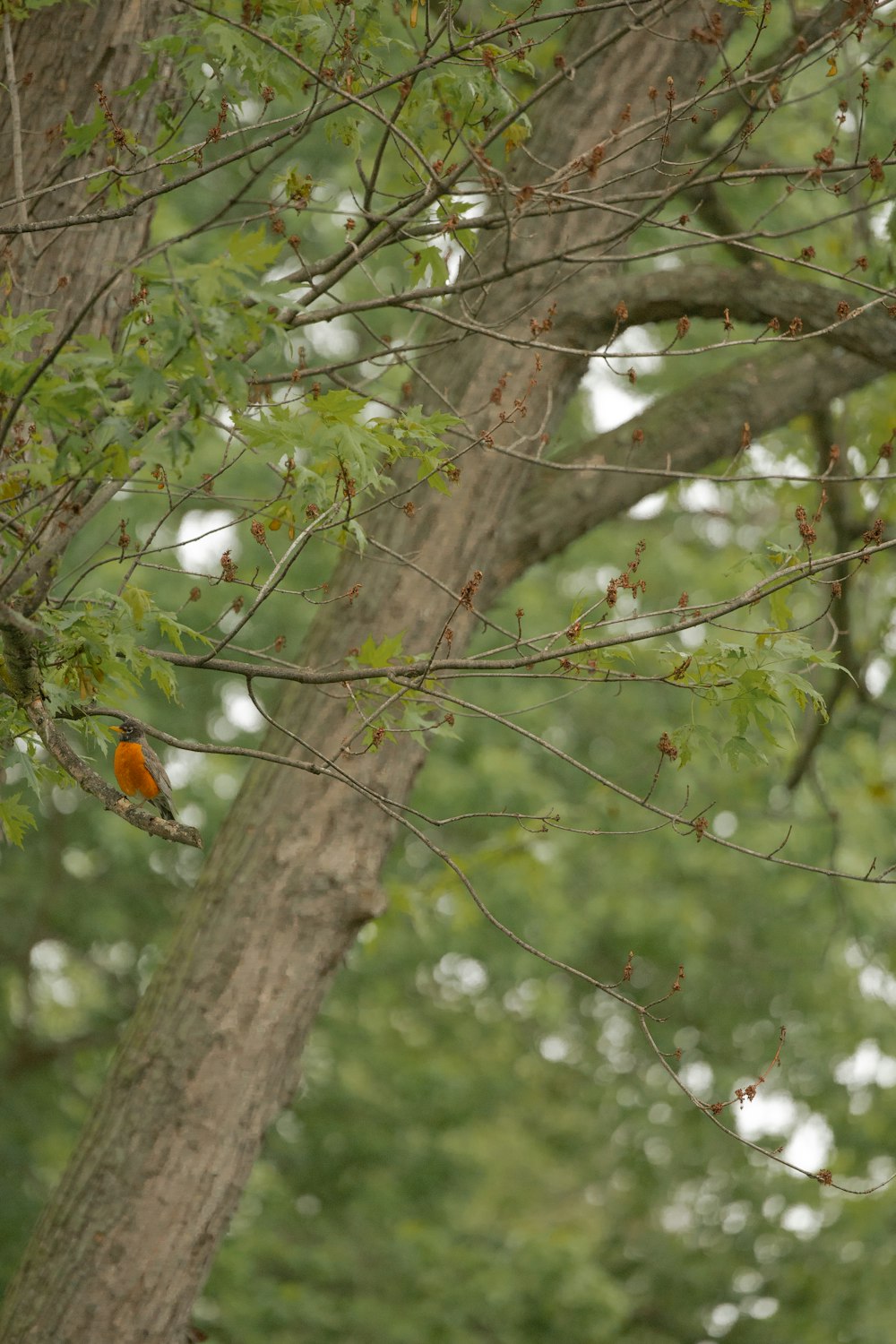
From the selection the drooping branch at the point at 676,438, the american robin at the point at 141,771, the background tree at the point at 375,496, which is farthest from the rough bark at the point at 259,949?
the american robin at the point at 141,771

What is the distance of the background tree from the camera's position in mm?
2822

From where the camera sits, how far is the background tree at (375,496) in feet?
9.26

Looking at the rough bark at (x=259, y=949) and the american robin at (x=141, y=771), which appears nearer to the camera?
the rough bark at (x=259, y=949)

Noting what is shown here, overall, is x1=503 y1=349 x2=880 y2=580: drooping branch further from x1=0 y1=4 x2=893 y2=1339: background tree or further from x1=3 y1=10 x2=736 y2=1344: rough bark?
x1=3 y1=10 x2=736 y2=1344: rough bark

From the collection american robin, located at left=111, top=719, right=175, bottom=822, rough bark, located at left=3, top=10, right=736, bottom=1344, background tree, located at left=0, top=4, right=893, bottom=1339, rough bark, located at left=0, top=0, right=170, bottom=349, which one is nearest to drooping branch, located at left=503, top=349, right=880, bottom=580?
background tree, located at left=0, top=4, right=893, bottom=1339

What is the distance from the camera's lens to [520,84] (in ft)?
19.7

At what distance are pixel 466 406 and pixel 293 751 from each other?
50.7 inches

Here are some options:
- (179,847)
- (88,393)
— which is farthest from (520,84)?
(179,847)

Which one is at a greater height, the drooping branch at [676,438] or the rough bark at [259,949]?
the drooping branch at [676,438]

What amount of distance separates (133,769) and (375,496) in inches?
54.6

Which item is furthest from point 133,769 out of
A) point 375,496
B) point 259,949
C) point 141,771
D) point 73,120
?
point 73,120

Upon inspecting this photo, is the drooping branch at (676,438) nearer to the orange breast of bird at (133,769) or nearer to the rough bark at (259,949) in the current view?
the rough bark at (259,949)

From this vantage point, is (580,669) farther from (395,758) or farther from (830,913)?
(830,913)

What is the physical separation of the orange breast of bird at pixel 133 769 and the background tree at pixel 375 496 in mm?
708
